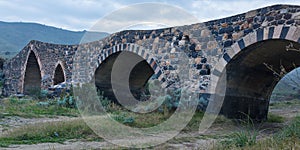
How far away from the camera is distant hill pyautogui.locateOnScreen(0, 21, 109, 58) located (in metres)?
59.0

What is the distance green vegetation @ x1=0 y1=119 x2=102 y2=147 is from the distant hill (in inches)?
2169

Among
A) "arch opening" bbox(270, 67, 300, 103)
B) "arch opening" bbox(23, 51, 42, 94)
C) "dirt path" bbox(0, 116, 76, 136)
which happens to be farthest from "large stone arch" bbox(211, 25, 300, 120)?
"arch opening" bbox(23, 51, 42, 94)

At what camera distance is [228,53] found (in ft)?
25.8

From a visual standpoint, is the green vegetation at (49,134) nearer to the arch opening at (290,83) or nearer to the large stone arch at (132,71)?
the arch opening at (290,83)

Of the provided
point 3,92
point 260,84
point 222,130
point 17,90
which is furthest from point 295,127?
point 3,92

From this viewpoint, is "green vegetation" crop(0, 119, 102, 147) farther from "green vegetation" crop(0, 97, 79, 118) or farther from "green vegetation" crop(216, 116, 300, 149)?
"green vegetation" crop(0, 97, 79, 118)

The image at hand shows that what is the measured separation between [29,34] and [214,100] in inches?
2456

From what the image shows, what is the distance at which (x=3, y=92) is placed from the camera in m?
19.1

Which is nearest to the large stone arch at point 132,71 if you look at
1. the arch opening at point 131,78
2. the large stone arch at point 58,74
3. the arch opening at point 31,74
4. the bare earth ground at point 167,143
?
the arch opening at point 131,78

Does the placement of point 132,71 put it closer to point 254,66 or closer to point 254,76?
point 254,76

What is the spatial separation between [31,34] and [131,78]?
56140 mm

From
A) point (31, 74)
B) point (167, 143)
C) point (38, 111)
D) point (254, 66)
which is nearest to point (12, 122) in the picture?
point (38, 111)

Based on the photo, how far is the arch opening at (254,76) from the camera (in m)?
7.70

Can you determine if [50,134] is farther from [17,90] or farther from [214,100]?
[17,90]
